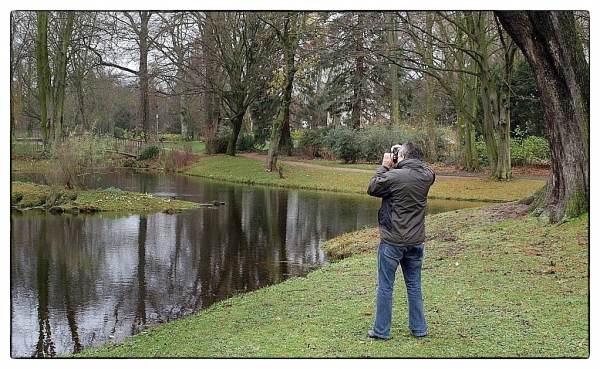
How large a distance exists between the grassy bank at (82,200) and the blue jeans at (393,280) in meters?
12.2

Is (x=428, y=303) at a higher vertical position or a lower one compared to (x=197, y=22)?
lower

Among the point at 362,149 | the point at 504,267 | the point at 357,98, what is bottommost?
the point at 504,267

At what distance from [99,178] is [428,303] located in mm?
14500

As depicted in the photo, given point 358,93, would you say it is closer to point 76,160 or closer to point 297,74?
point 297,74

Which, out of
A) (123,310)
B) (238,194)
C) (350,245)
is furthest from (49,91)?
(123,310)

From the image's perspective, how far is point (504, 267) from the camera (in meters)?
8.80

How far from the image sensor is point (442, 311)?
22.6 feet

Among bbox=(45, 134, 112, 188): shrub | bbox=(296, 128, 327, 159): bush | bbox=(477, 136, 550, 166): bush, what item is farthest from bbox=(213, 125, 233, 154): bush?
bbox=(45, 134, 112, 188): shrub

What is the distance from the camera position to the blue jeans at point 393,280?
5.79m

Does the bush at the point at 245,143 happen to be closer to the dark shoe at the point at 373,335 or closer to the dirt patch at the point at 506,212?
the dirt patch at the point at 506,212

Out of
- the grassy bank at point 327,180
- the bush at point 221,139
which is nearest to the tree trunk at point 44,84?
the grassy bank at point 327,180

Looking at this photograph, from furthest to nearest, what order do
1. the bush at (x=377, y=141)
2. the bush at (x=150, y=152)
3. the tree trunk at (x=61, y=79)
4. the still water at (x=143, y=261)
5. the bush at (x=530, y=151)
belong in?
the bush at (x=377, y=141) < the bush at (x=530, y=151) < the bush at (x=150, y=152) < the tree trunk at (x=61, y=79) < the still water at (x=143, y=261)

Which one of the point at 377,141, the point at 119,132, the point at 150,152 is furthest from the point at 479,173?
the point at 119,132

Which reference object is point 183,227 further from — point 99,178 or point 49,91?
point 49,91
